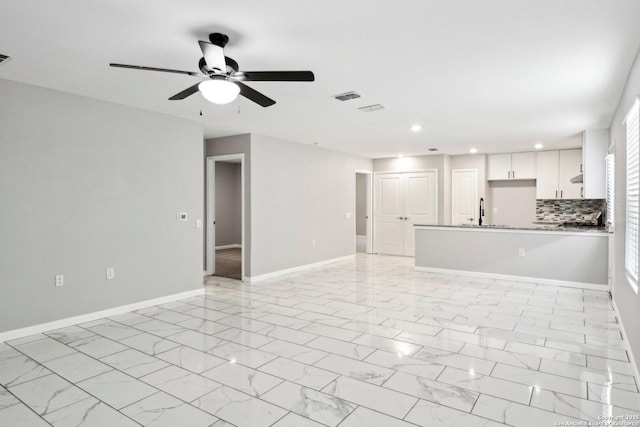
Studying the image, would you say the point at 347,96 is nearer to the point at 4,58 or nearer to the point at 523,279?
the point at 4,58

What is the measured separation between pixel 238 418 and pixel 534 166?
830cm

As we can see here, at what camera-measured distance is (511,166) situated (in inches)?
341

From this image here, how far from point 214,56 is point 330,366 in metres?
2.46

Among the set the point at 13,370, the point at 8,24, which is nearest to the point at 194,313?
the point at 13,370

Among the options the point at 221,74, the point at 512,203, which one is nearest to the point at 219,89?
the point at 221,74

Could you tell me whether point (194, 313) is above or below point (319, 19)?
below

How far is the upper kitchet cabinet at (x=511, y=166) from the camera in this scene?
847 centimetres

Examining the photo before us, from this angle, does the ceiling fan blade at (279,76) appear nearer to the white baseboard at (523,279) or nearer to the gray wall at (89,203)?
the gray wall at (89,203)

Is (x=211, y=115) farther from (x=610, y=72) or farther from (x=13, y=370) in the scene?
(x=610, y=72)

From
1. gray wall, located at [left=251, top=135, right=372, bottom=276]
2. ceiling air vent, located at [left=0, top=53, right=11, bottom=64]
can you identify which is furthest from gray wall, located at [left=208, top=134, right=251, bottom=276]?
ceiling air vent, located at [left=0, top=53, right=11, bottom=64]

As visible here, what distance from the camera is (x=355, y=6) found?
2301mm

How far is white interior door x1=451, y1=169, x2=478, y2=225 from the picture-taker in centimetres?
895

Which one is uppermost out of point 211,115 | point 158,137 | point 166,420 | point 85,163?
point 211,115

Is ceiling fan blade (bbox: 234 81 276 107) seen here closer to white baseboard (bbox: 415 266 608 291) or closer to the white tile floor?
the white tile floor
